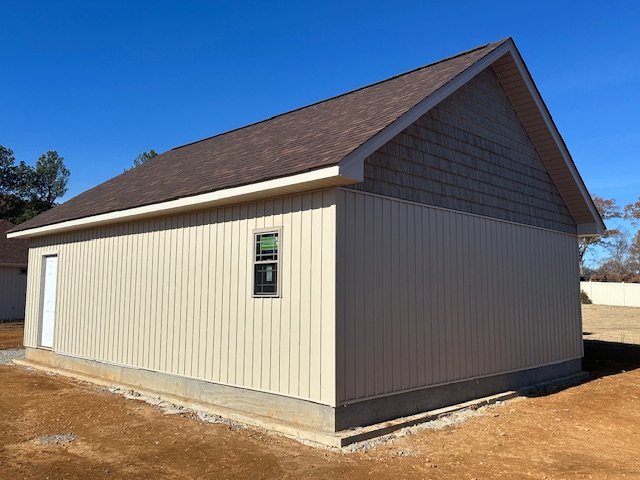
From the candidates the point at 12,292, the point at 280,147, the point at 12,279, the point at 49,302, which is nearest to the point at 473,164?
the point at 280,147

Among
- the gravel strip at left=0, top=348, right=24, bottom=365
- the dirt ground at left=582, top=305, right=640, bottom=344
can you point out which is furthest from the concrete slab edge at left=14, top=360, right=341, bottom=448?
the dirt ground at left=582, top=305, right=640, bottom=344

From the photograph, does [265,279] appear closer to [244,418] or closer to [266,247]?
[266,247]

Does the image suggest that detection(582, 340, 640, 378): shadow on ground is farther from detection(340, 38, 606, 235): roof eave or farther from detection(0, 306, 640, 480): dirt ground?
detection(0, 306, 640, 480): dirt ground

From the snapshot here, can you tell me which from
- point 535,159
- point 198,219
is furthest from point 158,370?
point 535,159

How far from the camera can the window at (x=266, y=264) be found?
7850 millimetres

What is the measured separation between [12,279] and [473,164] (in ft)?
83.2

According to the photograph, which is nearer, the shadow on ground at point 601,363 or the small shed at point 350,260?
the small shed at point 350,260

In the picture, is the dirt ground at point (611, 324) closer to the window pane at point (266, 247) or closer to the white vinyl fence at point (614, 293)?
the white vinyl fence at point (614, 293)

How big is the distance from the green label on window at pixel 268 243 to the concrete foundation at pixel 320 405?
212 centimetres

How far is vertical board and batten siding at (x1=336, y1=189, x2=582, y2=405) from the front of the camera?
732cm

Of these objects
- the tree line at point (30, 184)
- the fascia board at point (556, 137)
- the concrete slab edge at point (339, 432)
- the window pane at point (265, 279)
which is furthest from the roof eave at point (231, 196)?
Result: the tree line at point (30, 184)

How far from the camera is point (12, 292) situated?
88.6ft

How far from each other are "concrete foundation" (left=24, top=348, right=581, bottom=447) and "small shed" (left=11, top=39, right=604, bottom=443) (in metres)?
0.04

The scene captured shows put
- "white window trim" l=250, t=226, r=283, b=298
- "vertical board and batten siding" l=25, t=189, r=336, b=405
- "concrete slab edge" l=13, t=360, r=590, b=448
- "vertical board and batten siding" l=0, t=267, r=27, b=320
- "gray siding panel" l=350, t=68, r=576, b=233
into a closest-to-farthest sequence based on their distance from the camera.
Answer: "concrete slab edge" l=13, t=360, r=590, b=448
"vertical board and batten siding" l=25, t=189, r=336, b=405
"white window trim" l=250, t=226, r=283, b=298
"gray siding panel" l=350, t=68, r=576, b=233
"vertical board and batten siding" l=0, t=267, r=27, b=320
